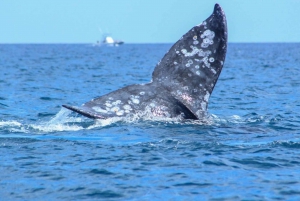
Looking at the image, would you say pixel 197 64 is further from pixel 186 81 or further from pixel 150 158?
pixel 150 158

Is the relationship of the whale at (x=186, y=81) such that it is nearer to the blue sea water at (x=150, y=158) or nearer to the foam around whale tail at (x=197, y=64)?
the foam around whale tail at (x=197, y=64)

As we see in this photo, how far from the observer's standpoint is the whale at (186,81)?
10.7 meters

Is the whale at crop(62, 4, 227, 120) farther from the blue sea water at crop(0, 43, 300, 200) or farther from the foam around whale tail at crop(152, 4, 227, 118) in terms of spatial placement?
the blue sea water at crop(0, 43, 300, 200)

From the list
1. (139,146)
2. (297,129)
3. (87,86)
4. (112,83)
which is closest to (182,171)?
(139,146)

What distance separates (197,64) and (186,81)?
327 millimetres

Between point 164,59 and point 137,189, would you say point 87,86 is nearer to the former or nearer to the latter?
point 164,59

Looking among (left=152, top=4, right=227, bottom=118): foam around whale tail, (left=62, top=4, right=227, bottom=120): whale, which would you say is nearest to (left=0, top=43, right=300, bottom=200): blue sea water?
(left=62, top=4, right=227, bottom=120): whale

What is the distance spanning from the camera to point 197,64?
10789mm

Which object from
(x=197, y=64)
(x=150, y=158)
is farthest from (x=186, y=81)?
(x=150, y=158)

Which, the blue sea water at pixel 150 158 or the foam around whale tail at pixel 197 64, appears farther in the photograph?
the foam around whale tail at pixel 197 64

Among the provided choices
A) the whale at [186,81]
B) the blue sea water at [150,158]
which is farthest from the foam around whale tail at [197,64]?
the blue sea water at [150,158]

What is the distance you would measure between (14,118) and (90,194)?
686cm

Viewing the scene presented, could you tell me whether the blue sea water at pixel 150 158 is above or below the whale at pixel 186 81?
below

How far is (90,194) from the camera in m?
7.80
